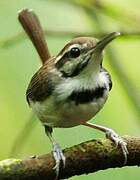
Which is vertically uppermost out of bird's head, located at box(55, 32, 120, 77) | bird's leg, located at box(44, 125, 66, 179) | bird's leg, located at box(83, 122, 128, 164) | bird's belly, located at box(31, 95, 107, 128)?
bird's head, located at box(55, 32, 120, 77)

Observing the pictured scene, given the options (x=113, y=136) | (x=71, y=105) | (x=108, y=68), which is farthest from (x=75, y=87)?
(x=108, y=68)

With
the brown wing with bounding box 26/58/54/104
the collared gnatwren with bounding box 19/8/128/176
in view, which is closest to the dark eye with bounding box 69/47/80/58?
the collared gnatwren with bounding box 19/8/128/176

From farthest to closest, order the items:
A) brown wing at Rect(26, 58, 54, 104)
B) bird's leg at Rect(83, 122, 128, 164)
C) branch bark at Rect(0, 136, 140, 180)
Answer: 1. brown wing at Rect(26, 58, 54, 104)
2. bird's leg at Rect(83, 122, 128, 164)
3. branch bark at Rect(0, 136, 140, 180)

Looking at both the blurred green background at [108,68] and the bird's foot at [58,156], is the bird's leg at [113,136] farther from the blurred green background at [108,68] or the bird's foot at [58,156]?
the bird's foot at [58,156]

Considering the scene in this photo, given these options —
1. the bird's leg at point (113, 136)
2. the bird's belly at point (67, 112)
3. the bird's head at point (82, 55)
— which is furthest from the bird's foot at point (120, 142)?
the bird's head at point (82, 55)

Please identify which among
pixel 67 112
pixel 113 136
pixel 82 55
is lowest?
pixel 113 136

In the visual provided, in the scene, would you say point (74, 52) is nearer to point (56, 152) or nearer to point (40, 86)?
point (40, 86)

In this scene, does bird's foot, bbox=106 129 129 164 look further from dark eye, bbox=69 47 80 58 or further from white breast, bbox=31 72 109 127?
dark eye, bbox=69 47 80 58

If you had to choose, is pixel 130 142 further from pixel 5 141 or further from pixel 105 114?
pixel 5 141
